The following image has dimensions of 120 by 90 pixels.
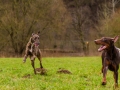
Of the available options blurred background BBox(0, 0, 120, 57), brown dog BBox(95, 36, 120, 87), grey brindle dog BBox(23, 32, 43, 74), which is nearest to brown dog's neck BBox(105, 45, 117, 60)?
brown dog BBox(95, 36, 120, 87)

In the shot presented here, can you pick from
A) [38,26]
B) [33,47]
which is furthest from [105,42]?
[38,26]

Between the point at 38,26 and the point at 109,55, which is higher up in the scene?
the point at 38,26

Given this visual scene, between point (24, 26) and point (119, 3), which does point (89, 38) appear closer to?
point (119, 3)

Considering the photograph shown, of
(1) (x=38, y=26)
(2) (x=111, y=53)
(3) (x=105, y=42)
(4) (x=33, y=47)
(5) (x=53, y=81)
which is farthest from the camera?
(1) (x=38, y=26)

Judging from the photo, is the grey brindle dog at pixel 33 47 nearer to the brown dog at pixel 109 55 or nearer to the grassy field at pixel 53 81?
the grassy field at pixel 53 81

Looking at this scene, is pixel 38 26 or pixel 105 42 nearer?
pixel 105 42

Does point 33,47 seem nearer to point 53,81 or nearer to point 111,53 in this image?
point 53,81

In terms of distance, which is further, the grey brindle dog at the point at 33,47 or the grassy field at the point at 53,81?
the grey brindle dog at the point at 33,47

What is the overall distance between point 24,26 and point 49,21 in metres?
4.01

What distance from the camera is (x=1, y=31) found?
135 feet

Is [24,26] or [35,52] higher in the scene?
[24,26]

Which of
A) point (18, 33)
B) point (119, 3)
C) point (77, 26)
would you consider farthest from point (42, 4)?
point (119, 3)

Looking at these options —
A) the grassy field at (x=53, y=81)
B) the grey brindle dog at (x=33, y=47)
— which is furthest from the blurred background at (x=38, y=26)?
the grey brindle dog at (x=33, y=47)

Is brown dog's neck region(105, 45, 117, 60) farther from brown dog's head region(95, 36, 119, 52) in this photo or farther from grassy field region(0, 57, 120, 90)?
grassy field region(0, 57, 120, 90)
